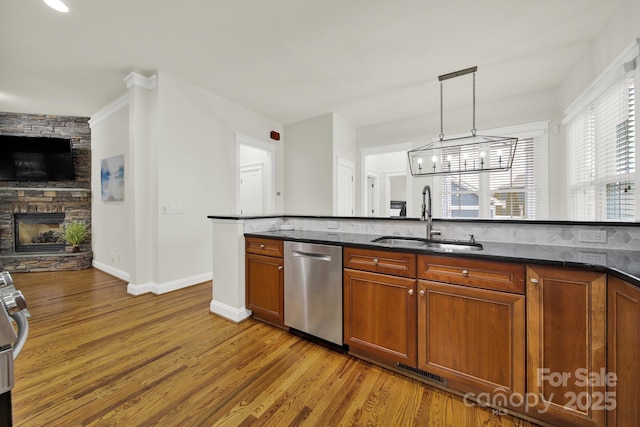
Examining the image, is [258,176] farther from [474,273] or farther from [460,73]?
[474,273]

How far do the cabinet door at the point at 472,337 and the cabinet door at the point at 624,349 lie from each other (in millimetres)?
320

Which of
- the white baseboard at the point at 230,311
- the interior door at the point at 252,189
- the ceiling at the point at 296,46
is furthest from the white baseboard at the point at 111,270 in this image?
the ceiling at the point at 296,46

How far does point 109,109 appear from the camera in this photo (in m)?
4.17

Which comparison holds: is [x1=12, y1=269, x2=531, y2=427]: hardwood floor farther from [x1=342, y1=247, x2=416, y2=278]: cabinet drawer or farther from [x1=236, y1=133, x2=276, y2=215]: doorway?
[x1=236, y1=133, x2=276, y2=215]: doorway

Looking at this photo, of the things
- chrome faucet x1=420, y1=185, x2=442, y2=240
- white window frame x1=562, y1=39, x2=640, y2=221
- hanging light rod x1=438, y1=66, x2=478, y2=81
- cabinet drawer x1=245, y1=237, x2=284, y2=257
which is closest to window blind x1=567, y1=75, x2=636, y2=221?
white window frame x1=562, y1=39, x2=640, y2=221

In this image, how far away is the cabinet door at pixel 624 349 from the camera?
103 centimetres

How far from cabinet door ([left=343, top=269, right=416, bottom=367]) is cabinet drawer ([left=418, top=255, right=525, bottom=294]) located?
145mm

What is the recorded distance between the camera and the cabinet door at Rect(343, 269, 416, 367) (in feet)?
5.53

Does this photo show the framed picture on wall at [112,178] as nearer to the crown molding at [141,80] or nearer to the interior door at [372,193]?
the crown molding at [141,80]

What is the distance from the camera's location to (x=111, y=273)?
13.9 ft

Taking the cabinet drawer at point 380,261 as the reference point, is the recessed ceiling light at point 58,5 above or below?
above

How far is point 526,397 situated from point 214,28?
3647mm

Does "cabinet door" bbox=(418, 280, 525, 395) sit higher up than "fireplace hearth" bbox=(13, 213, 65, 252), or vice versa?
"fireplace hearth" bbox=(13, 213, 65, 252)

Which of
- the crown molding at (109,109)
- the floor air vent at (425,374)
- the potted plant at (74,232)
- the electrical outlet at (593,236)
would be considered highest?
the crown molding at (109,109)
